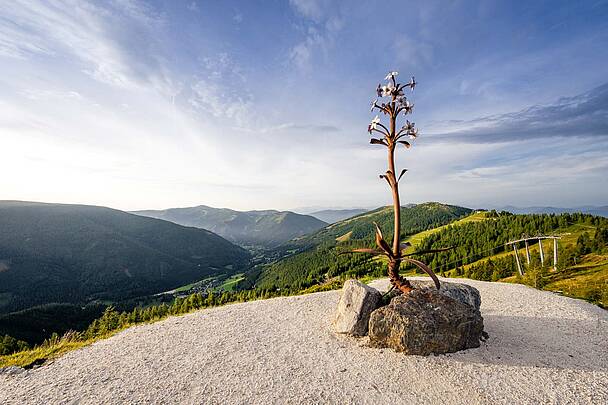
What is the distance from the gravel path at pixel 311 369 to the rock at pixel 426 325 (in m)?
0.43

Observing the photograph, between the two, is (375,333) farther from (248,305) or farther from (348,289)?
(248,305)

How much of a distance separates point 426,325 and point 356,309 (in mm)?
3350

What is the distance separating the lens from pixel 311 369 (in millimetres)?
10594

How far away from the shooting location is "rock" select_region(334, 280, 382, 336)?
13.4m

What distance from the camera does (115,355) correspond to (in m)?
12.2

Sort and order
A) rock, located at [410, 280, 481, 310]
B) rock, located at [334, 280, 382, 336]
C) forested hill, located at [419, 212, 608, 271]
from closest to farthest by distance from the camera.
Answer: rock, located at [410, 280, 481, 310] → rock, located at [334, 280, 382, 336] → forested hill, located at [419, 212, 608, 271]

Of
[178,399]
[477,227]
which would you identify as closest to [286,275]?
[477,227]

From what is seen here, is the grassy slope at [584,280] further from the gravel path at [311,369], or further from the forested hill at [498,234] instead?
the forested hill at [498,234]

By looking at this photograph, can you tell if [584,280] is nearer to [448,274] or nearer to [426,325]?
[448,274]

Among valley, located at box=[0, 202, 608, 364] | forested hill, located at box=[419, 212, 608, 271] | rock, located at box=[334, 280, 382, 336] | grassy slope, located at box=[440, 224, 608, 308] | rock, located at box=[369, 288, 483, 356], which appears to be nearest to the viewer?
rock, located at box=[369, 288, 483, 356]

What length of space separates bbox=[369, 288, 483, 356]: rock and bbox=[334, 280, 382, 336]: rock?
1.23 metres

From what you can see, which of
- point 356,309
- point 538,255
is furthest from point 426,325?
point 538,255

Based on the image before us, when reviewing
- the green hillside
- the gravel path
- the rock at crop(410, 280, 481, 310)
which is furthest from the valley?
the gravel path

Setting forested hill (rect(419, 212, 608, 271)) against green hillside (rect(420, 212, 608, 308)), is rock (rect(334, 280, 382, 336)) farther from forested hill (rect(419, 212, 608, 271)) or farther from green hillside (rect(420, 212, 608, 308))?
forested hill (rect(419, 212, 608, 271))
